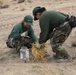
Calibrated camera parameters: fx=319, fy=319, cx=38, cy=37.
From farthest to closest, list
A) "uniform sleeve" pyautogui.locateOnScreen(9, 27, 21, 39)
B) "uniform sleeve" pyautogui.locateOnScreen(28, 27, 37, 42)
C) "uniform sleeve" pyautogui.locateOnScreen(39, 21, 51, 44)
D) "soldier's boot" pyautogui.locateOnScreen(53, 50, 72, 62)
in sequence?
"uniform sleeve" pyautogui.locateOnScreen(28, 27, 37, 42) < "uniform sleeve" pyautogui.locateOnScreen(9, 27, 21, 39) < "soldier's boot" pyautogui.locateOnScreen(53, 50, 72, 62) < "uniform sleeve" pyautogui.locateOnScreen(39, 21, 51, 44)

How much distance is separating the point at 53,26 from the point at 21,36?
1.23 m

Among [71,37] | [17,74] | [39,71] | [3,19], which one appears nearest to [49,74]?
[39,71]

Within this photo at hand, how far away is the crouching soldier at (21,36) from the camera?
838 cm

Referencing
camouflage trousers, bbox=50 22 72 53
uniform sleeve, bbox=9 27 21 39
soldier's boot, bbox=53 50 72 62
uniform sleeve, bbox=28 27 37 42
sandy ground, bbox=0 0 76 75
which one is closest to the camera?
sandy ground, bbox=0 0 76 75

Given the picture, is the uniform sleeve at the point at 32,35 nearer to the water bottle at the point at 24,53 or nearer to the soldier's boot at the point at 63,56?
the water bottle at the point at 24,53

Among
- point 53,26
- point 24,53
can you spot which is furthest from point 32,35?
point 53,26

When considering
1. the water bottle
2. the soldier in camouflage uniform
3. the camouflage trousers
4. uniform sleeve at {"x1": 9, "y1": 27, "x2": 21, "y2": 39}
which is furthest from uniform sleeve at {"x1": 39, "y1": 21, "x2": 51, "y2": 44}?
uniform sleeve at {"x1": 9, "y1": 27, "x2": 21, "y2": 39}

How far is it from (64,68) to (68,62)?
0.46 meters

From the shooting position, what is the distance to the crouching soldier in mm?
8383

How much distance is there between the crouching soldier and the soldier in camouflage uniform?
600mm

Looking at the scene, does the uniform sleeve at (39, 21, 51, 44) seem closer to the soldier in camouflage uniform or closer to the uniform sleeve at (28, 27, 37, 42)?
the soldier in camouflage uniform

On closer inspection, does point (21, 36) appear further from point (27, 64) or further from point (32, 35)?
point (27, 64)

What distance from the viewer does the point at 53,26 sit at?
7812 mm

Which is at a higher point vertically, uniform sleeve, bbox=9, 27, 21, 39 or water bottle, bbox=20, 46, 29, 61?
uniform sleeve, bbox=9, 27, 21, 39
